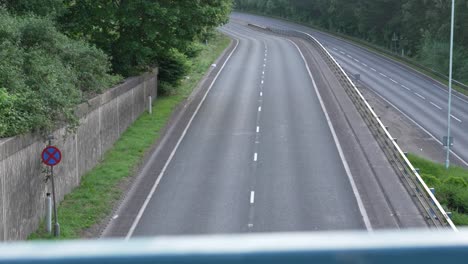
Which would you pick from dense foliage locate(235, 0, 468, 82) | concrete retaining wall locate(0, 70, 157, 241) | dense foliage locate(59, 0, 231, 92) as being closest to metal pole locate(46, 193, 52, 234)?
concrete retaining wall locate(0, 70, 157, 241)

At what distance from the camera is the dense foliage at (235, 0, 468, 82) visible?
70.1m

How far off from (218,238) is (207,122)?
104 ft

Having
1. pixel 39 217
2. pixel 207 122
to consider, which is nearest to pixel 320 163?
pixel 207 122

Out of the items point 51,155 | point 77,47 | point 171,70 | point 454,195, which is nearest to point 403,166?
point 454,195

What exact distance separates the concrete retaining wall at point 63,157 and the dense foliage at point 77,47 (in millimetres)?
494

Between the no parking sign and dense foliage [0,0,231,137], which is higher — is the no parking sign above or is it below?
below

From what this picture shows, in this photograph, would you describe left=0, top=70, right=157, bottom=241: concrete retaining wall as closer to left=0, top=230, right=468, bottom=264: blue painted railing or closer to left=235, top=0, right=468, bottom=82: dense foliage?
left=0, top=230, right=468, bottom=264: blue painted railing

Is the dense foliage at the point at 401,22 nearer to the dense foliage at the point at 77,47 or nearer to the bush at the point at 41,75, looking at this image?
the dense foliage at the point at 77,47

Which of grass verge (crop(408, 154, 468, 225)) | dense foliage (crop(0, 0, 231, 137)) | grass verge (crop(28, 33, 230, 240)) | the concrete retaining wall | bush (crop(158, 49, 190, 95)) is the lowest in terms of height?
grass verge (crop(408, 154, 468, 225))

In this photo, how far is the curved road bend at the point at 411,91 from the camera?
45.4 meters

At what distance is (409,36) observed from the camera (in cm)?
8550

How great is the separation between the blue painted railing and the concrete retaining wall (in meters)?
13.8

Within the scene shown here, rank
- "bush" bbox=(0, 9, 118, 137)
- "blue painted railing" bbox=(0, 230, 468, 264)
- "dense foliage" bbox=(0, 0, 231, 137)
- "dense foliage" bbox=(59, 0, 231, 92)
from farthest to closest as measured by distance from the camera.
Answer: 1. "dense foliage" bbox=(59, 0, 231, 92)
2. "dense foliage" bbox=(0, 0, 231, 137)
3. "bush" bbox=(0, 9, 118, 137)
4. "blue painted railing" bbox=(0, 230, 468, 264)

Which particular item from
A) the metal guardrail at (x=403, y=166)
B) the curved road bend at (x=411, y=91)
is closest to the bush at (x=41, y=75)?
the metal guardrail at (x=403, y=166)
